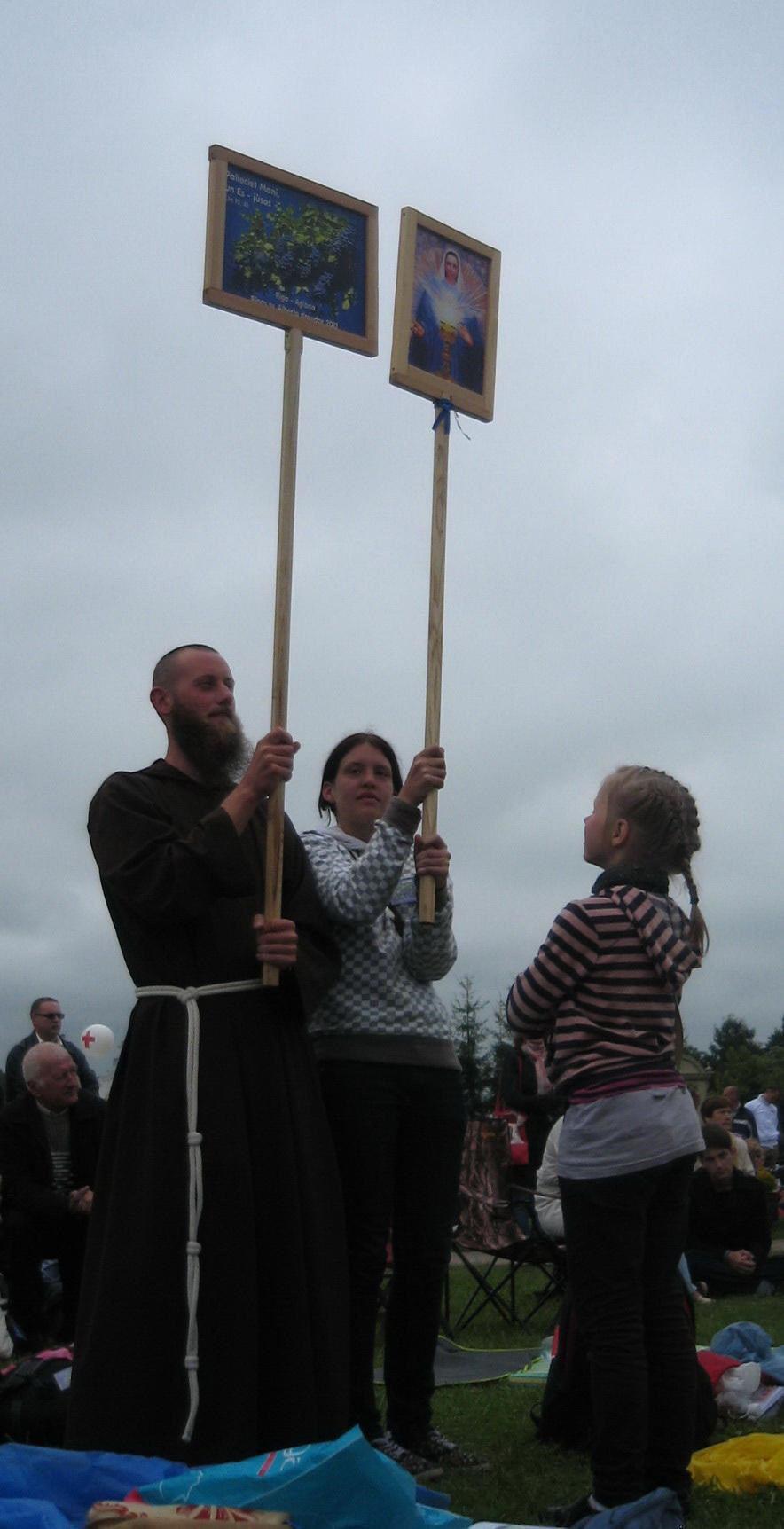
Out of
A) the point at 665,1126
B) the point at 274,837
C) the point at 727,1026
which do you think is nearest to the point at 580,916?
the point at 665,1126

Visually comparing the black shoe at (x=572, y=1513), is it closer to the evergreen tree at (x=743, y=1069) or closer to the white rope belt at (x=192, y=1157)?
the white rope belt at (x=192, y=1157)

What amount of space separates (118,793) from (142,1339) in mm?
1296

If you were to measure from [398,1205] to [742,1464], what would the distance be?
1.25 metres

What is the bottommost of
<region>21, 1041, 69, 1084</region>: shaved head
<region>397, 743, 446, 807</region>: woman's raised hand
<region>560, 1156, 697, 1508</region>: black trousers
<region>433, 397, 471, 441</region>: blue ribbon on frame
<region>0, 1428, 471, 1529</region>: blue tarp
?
<region>0, 1428, 471, 1529</region>: blue tarp

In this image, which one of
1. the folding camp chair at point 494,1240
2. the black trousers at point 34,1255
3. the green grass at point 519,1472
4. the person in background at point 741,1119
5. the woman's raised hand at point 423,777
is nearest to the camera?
the green grass at point 519,1472

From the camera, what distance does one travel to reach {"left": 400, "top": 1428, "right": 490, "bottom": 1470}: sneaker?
4348 millimetres

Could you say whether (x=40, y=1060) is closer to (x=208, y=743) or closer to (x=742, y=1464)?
(x=208, y=743)

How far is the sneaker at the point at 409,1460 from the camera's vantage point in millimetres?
4203

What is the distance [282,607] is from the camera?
13.5 ft

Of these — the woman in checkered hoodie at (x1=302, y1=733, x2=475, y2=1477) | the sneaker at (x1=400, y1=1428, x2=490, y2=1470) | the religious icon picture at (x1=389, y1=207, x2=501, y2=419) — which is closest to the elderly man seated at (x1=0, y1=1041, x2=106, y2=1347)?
the sneaker at (x1=400, y1=1428, x2=490, y2=1470)

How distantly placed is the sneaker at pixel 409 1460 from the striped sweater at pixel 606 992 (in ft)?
3.97

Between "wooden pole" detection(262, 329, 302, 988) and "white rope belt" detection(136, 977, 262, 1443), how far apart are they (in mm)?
168

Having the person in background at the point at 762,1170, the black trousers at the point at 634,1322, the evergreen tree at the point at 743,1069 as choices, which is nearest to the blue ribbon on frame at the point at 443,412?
the black trousers at the point at 634,1322

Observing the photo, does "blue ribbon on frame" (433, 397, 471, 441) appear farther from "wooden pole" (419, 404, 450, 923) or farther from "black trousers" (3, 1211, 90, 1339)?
"black trousers" (3, 1211, 90, 1339)
